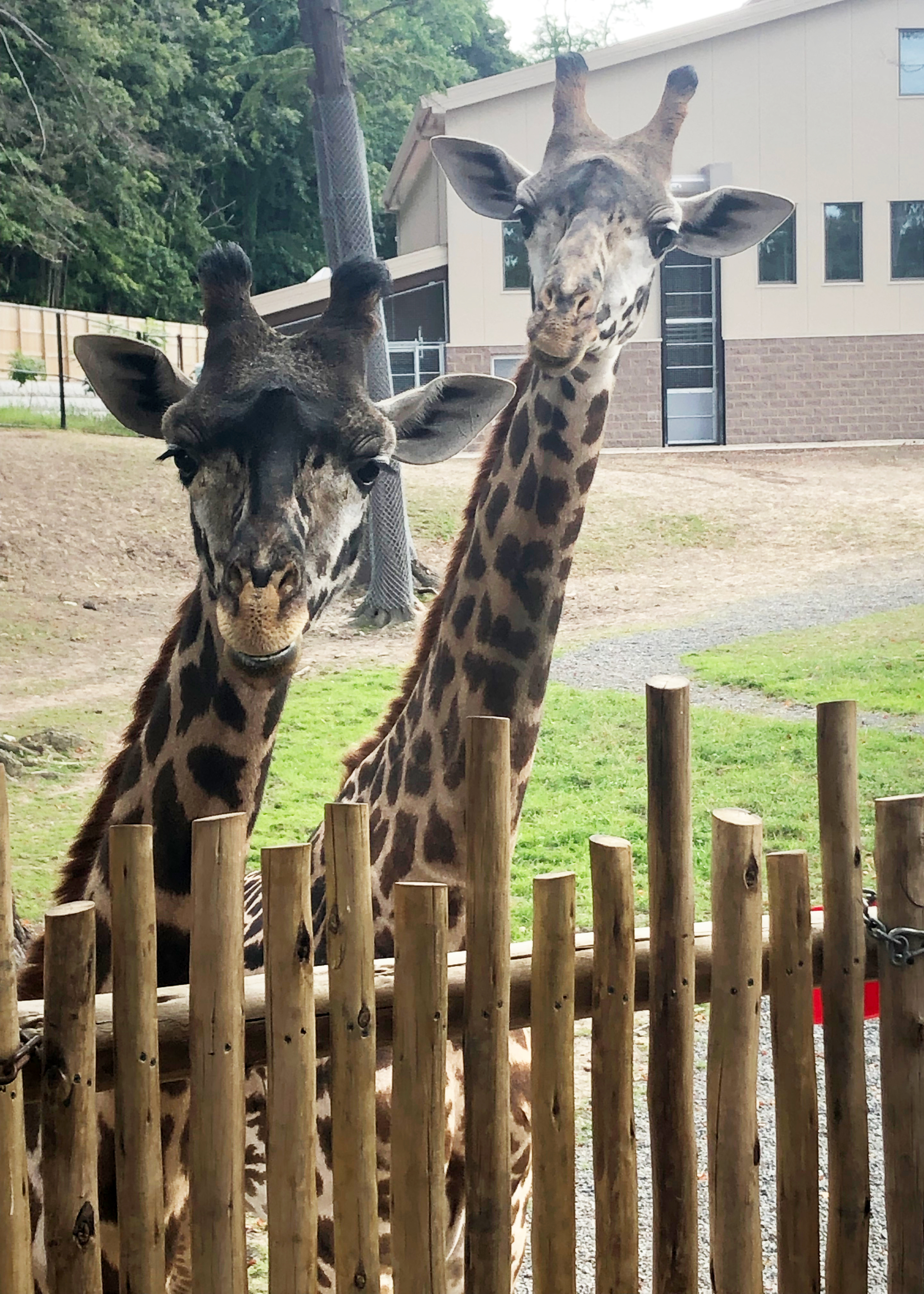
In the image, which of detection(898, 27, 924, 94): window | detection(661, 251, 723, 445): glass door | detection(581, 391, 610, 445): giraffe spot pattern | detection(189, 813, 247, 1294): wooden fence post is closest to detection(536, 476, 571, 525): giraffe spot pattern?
detection(581, 391, 610, 445): giraffe spot pattern

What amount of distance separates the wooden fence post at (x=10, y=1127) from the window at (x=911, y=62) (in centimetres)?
407

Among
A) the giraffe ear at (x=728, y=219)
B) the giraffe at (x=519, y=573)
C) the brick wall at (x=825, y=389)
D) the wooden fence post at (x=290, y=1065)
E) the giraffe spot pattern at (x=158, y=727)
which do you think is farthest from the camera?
the brick wall at (x=825, y=389)

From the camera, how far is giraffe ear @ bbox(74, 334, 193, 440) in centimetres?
216

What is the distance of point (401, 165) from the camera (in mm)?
3979

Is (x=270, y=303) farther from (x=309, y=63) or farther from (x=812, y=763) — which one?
(x=812, y=763)

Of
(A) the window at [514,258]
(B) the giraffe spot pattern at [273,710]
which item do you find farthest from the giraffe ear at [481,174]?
(B) the giraffe spot pattern at [273,710]

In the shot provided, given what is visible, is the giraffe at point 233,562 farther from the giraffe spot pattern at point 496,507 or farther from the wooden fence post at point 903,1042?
the wooden fence post at point 903,1042

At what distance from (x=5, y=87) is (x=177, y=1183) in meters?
3.13

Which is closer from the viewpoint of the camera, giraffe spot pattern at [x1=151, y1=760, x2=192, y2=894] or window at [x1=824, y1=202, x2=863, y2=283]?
giraffe spot pattern at [x1=151, y1=760, x2=192, y2=894]

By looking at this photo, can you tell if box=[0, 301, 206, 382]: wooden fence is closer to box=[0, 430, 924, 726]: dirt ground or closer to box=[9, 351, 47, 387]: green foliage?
box=[9, 351, 47, 387]: green foliage

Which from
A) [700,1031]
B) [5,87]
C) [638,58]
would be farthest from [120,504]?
[700,1031]

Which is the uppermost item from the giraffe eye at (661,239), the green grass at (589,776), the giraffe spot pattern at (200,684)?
the giraffe eye at (661,239)

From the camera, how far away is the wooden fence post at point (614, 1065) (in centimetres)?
182

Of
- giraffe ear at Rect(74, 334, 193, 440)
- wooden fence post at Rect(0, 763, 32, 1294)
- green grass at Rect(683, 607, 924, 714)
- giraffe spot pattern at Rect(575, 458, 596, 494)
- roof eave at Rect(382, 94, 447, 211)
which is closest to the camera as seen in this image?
wooden fence post at Rect(0, 763, 32, 1294)
